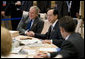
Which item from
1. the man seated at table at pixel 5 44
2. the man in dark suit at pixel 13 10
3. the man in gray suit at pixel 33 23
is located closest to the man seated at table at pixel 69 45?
the man seated at table at pixel 5 44

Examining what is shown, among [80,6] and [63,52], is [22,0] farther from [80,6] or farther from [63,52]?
[63,52]

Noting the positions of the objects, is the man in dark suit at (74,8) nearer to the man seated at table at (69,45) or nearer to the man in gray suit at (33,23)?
the man in gray suit at (33,23)

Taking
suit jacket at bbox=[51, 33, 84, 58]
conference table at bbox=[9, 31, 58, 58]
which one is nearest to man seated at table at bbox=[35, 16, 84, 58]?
suit jacket at bbox=[51, 33, 84, 58]

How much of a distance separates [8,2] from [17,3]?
33 cm

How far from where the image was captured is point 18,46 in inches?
149

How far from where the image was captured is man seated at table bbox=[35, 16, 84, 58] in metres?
2.69

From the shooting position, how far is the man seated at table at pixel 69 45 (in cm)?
269

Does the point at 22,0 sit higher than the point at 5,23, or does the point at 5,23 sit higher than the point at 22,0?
the point at 22,0

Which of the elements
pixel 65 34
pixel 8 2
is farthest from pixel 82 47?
pixel 8 2

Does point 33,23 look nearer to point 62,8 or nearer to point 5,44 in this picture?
point 62,8

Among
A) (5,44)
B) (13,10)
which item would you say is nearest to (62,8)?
(13,10)

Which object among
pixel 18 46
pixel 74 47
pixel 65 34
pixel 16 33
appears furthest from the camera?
pixel 16 33

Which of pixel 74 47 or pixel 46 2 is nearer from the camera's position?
pixel 74 47

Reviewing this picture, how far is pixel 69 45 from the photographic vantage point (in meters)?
2.74
